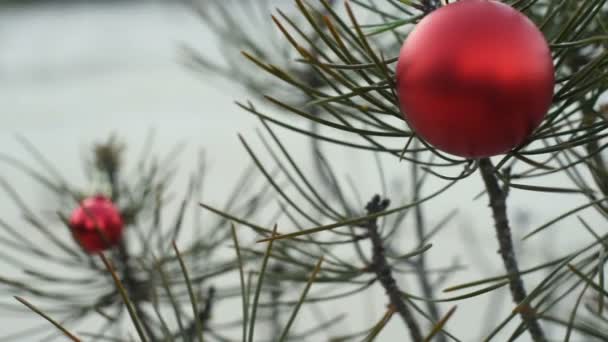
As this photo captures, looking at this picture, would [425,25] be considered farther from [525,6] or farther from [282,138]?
[282,138]

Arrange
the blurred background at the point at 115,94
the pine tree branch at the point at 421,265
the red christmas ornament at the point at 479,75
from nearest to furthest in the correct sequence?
the red christmas ornament at the point at 479,75 → the pine tree branch at the point at 421,265 → the blurred background at the point at 115,94

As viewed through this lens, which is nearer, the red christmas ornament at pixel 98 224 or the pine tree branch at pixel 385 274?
the pine tree branch at pixel 385 274

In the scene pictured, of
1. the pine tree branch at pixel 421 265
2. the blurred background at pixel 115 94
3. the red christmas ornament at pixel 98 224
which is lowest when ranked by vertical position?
the pine tree branch at pixel 421 265

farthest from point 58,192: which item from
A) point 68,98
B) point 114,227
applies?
point 68,98

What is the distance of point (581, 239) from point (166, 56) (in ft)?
2.88

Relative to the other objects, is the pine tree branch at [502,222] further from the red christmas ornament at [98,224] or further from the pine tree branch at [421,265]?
the red christmas ornament at [98,224]

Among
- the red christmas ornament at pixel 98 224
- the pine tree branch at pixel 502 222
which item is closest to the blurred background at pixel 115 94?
the red christmas ornament at pixel 98 224

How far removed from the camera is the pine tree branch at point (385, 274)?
29 centimetres

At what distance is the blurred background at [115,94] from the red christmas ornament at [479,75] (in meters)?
0.92

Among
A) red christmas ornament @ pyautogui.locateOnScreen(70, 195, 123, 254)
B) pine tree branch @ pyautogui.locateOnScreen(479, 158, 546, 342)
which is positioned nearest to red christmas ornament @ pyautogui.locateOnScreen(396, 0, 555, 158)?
pine tree branch @ pyautogui.locateOnScreen(479, 158, 546, 342)

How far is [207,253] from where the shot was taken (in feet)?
1.48

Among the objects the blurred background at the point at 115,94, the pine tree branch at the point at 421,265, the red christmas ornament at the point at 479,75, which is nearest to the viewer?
the red christmas ornament at the point at 479,75

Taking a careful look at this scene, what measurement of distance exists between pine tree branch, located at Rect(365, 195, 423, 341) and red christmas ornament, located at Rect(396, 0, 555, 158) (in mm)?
90

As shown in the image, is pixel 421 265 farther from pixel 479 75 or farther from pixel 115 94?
pixel 115 94
